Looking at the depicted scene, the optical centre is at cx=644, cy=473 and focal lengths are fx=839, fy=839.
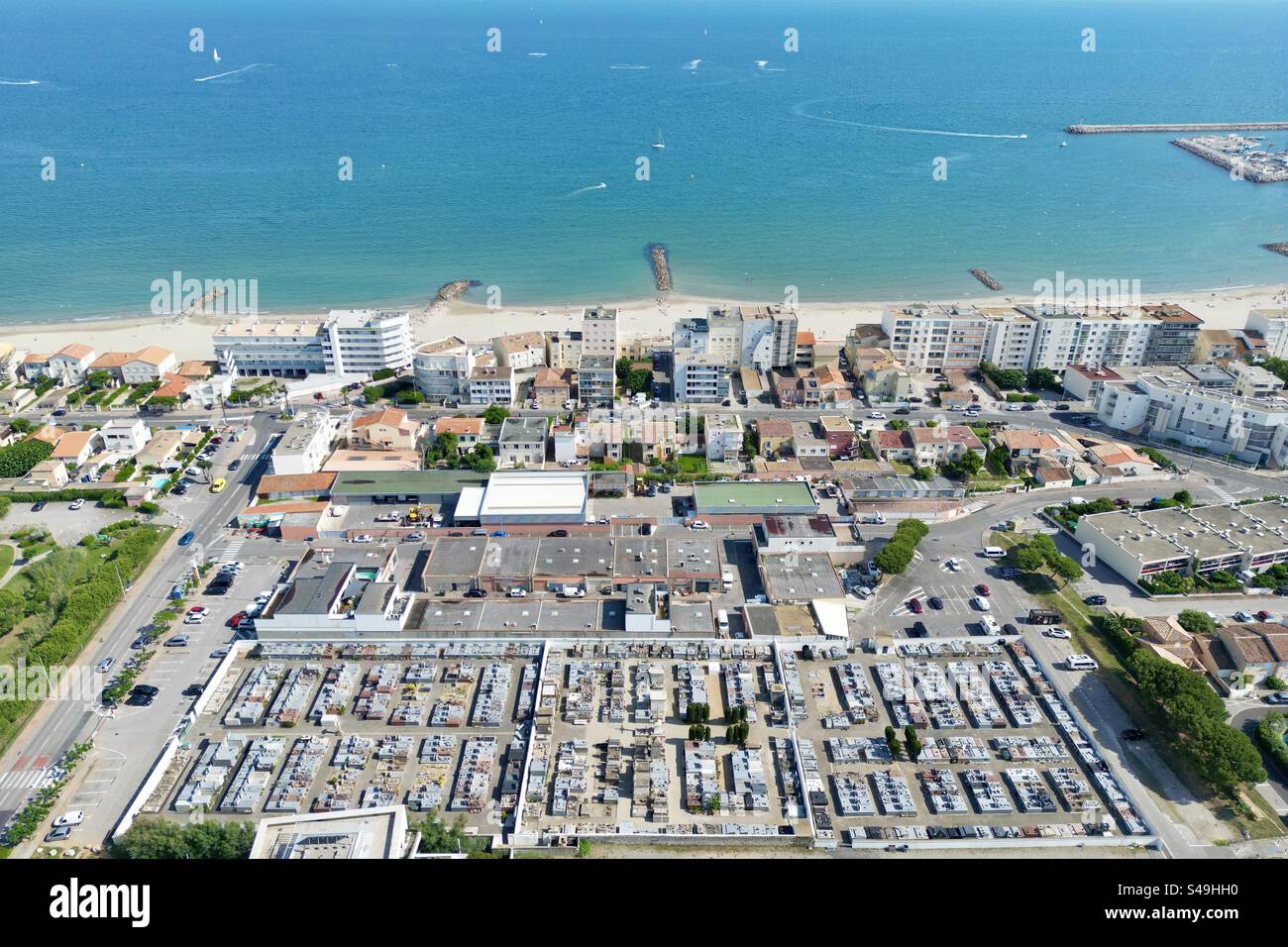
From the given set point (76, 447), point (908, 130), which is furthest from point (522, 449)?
point (908, 130)

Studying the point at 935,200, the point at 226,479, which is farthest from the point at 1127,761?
the point at 935,200

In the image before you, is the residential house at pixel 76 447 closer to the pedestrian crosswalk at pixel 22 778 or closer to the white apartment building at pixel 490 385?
the white apartment building at pixel 490 385

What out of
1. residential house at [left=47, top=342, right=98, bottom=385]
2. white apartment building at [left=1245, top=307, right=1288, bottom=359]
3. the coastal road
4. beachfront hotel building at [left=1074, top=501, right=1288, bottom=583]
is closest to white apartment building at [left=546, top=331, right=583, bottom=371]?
the coastal road

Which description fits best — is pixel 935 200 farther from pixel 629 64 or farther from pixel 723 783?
pixel 629 64

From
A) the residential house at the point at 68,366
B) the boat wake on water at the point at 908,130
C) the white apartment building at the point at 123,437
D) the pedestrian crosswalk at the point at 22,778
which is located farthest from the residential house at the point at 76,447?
the boat wake on water at the point at 908,130

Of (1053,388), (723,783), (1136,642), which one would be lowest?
(723,783)
